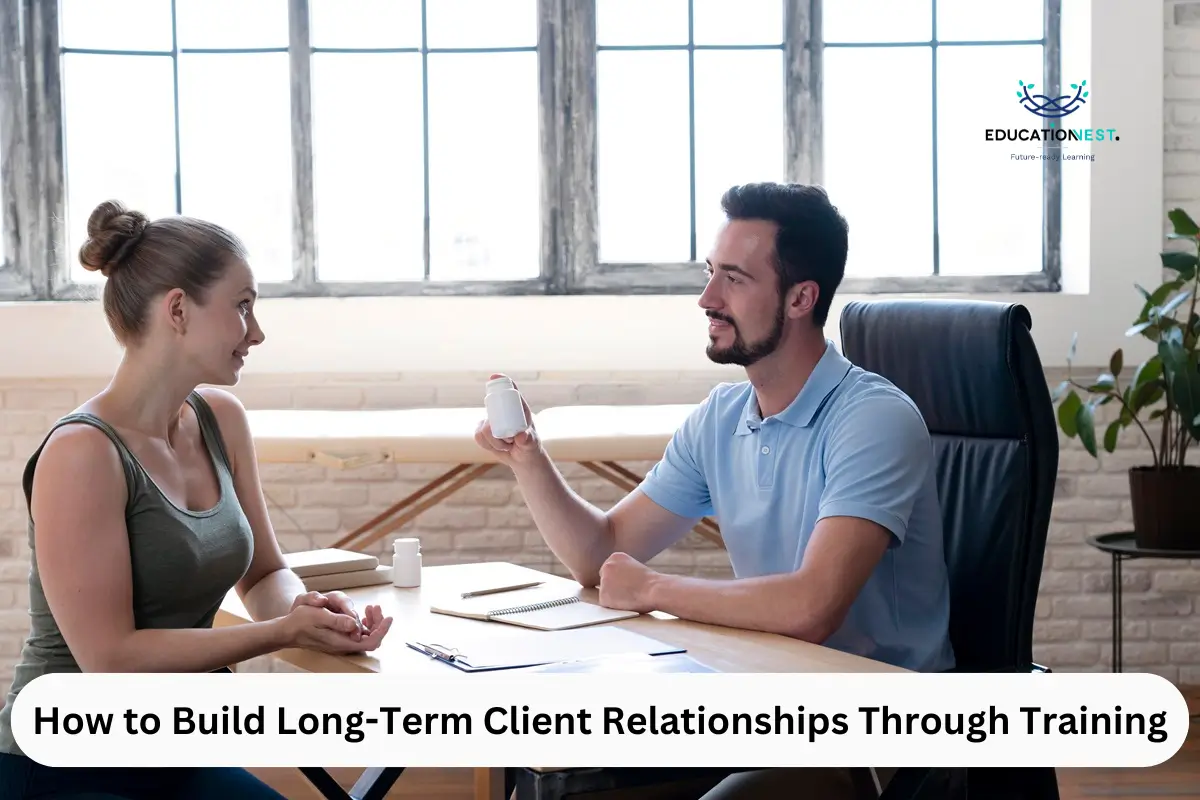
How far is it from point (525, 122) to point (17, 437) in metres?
1.79

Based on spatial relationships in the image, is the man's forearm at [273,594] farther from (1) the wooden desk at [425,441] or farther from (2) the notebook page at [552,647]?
(1) the wooden desk at [425,441]

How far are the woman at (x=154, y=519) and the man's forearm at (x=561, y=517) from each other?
1.31ft

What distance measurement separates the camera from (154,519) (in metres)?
1.65

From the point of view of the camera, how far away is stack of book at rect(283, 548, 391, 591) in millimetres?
2014

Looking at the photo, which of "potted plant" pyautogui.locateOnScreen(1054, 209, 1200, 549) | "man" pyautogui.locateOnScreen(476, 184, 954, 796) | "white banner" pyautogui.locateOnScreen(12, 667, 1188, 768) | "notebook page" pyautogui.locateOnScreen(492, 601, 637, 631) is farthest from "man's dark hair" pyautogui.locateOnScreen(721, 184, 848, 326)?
"potted plant" pyautogui.locateOnScreen(1054, 209, 1200, 549)

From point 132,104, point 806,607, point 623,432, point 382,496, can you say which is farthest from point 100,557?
point 132,104

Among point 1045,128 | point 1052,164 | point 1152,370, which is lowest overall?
point 1152,370

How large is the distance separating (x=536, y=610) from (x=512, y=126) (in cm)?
254

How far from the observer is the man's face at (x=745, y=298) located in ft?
6.48

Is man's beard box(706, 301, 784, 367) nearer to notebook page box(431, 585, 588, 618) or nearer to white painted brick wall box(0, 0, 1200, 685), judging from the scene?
notebook page box(431, 585, 588, 618)

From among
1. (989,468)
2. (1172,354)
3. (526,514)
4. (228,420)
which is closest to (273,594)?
(228,420)

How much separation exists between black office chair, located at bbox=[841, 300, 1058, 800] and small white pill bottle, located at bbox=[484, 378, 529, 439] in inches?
24.3

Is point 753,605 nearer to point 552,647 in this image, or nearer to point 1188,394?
point 552,647

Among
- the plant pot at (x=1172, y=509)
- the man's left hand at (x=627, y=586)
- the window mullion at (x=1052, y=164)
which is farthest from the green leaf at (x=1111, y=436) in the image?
the man's left hand at (x=627, y=586)
